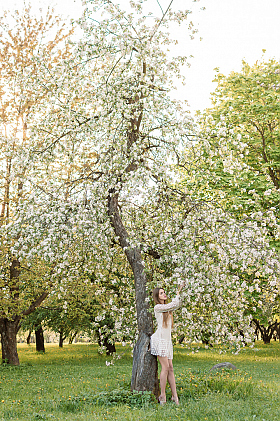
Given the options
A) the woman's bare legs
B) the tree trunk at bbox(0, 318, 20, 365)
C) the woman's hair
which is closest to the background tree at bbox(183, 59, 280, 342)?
the woman's hair

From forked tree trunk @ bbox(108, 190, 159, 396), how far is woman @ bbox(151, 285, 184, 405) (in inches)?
13.2

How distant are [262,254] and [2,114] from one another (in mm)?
14432

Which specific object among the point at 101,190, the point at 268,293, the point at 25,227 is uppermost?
the point at 101,190

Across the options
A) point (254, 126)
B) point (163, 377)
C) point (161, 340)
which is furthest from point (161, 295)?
point (254, 126)

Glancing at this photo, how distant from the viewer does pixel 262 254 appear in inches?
326

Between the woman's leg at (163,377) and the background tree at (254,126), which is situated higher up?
the background tree at (254,126)

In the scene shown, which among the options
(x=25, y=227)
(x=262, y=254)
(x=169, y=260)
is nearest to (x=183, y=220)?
(x=169, y=260)

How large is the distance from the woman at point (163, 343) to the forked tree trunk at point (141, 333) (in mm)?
335

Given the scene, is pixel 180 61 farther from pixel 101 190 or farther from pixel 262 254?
pixel 262 254

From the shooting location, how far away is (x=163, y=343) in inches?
336

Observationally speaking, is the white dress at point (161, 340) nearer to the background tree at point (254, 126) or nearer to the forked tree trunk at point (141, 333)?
the forked tree trunk at point (141, 333)

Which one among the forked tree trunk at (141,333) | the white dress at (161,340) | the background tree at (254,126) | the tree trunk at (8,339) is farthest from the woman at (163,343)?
the tree trunk at (8,339)

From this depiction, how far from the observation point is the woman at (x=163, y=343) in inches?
329

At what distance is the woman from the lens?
8352mm
